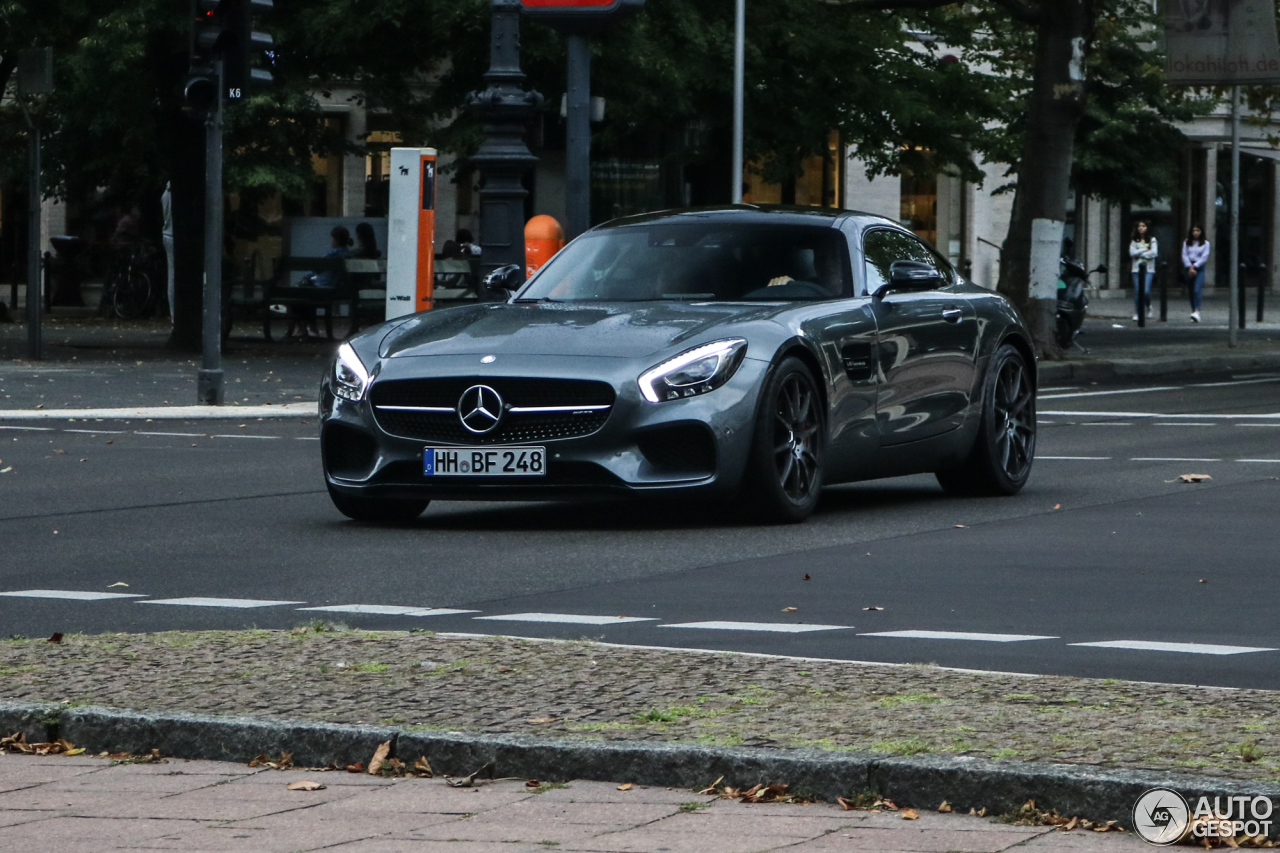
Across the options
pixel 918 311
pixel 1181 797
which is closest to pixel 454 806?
pixel 1181 797

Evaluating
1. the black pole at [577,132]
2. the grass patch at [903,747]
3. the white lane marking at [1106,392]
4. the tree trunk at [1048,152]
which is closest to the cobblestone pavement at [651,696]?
the grass patch at [903,747]

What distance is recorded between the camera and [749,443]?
10992mm

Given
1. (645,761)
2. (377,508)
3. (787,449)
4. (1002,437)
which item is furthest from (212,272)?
(645,761)

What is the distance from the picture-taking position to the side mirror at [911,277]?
1212 cm

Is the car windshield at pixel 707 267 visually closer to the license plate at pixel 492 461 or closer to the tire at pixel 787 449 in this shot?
the tire at pixel 787 449

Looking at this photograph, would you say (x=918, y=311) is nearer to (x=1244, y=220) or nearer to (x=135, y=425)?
(x=135, y=425)

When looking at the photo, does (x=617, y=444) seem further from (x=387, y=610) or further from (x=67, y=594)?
(x=67, y=594)

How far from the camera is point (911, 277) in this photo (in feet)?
39.8

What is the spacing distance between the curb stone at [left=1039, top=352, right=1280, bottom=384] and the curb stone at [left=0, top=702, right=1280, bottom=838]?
20.8 m

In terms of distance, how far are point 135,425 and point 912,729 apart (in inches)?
548

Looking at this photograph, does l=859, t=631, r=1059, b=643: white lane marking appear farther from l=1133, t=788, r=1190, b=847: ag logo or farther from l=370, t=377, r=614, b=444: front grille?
l=370, t=377, r=614, b=444: front grille

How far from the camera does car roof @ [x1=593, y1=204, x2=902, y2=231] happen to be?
12531 mm

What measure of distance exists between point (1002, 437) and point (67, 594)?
564 centimetres

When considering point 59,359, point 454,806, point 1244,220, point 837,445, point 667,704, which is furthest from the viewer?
point 1244,220
